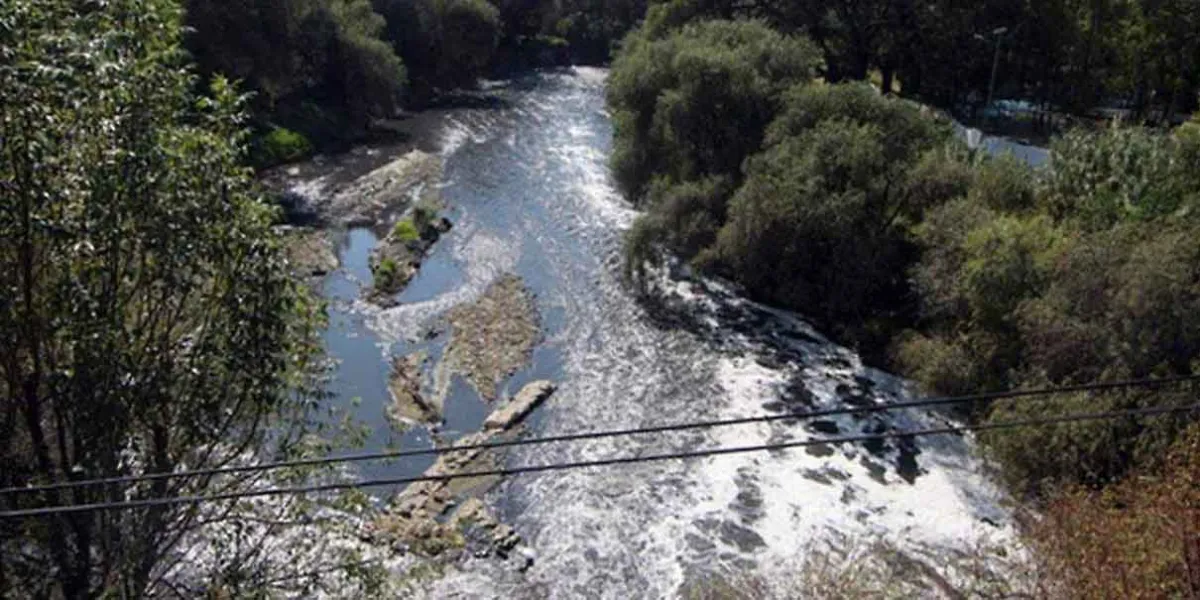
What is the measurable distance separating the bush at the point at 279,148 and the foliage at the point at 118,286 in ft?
119

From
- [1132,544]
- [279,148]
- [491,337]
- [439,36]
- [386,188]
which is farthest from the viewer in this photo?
[439,36]

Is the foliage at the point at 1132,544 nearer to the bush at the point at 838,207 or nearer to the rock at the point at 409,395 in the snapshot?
the bush at the point at 838,207

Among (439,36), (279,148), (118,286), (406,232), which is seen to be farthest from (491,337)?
(439,36)

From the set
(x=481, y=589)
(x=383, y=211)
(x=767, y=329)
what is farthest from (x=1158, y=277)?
(x=383, y=211)

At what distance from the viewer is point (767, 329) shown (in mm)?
29688

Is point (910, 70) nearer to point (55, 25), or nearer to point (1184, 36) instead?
point (1184, 36)

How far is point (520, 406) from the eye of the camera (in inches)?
982

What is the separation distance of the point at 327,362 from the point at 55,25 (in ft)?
17.7

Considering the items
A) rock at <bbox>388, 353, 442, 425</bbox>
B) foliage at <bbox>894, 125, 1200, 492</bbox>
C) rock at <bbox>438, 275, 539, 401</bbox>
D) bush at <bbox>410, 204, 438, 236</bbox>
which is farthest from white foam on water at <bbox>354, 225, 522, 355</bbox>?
foliage at <bbox>894, 125, 1200, 492</bbox>

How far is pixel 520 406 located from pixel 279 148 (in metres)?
27.7

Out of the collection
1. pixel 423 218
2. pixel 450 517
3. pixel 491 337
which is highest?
pixel 423 218

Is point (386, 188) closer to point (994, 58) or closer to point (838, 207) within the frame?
point (838, 207)

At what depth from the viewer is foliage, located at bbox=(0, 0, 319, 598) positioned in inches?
363

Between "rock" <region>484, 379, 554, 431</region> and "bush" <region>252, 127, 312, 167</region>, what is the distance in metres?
24.8
